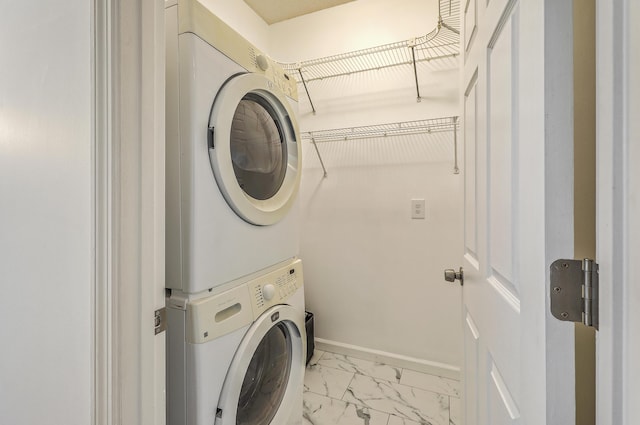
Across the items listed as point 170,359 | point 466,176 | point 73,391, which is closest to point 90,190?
point 73,391

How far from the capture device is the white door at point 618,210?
302 millimetres

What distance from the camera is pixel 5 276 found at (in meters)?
0.73

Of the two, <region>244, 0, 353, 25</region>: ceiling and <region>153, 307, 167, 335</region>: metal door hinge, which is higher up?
<region>244, 0, 353, 25</region>: ceiling

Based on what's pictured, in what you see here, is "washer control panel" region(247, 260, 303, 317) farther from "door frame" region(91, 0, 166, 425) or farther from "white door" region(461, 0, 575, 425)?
"white door" region(461, 0, 575, 425)

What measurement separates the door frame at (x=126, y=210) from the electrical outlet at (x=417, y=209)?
158 cm

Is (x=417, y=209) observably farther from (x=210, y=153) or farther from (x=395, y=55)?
(x=210, y=153)

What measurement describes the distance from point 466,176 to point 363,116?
1.10 m

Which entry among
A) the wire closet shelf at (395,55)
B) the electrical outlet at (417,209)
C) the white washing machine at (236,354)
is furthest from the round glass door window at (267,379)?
the wire closet shelf at (395,55)

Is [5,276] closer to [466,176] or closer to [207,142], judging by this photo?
[207,142]

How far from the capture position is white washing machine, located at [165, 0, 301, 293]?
0.78 m

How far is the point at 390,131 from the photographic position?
1.89m

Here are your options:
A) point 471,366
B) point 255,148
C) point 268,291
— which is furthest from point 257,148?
point 471,366

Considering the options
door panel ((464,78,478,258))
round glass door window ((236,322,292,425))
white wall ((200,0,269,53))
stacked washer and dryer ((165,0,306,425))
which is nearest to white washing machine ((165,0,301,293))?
stacked washer and dryer ((165,0,306,425))

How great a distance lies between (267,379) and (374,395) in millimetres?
845
